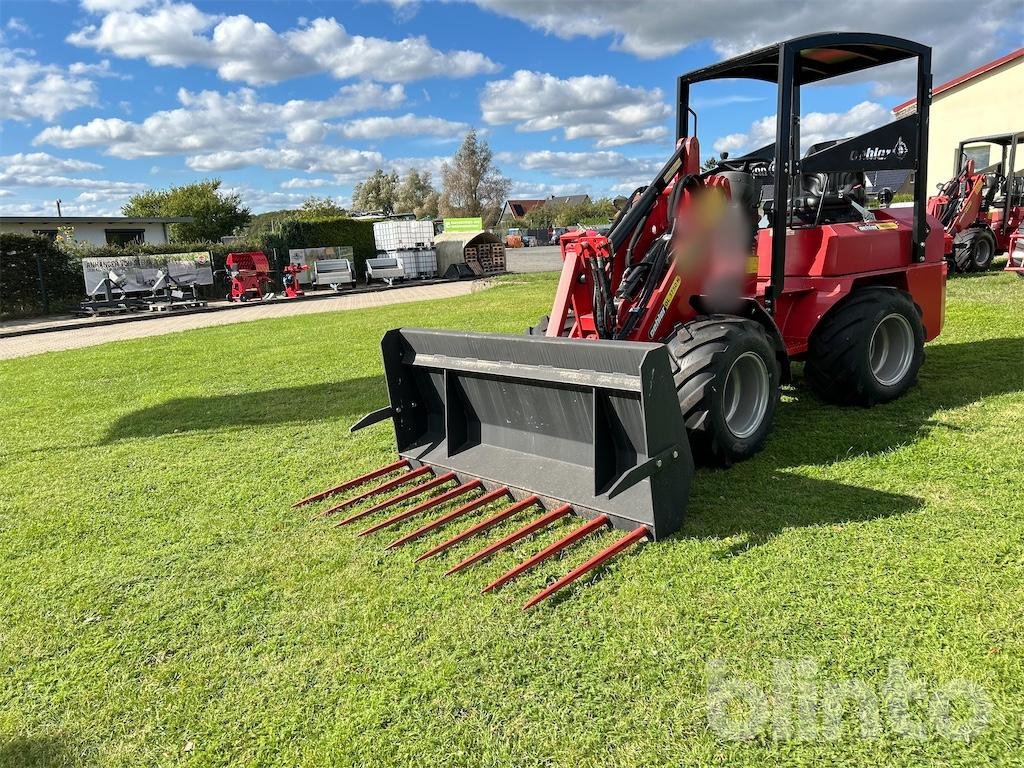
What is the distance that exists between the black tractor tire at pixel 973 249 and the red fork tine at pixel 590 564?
13713mm

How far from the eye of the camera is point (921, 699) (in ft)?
7.84

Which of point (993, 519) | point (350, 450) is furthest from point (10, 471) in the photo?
point (993, 519)

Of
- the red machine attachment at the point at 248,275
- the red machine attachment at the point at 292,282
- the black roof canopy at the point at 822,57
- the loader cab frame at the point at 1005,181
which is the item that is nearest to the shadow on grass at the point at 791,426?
the black roof canopy at the point at 822,57

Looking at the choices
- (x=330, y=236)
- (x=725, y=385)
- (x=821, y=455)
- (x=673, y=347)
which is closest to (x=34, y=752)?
(x=673, y=347)

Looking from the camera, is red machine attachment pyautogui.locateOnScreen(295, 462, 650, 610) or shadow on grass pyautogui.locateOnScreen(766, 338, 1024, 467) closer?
red machine attachment pyautogui.locateOnScreen(295, 462, 650, 610)

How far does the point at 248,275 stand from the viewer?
2178 centimetres

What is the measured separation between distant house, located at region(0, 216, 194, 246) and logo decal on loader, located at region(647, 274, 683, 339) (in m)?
30.8

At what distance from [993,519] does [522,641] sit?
2.46 meters

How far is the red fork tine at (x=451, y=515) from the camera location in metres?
3.73

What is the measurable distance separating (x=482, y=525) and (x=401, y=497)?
2.44 feet

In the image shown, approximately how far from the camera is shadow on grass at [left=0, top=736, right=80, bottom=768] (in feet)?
7.95

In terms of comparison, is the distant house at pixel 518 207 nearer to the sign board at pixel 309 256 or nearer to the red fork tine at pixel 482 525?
the sign board at pixel 309 256

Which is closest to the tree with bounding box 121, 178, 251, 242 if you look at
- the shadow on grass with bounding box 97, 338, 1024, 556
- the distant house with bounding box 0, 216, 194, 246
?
the distant house with bounding box 0, 216, 194, 246

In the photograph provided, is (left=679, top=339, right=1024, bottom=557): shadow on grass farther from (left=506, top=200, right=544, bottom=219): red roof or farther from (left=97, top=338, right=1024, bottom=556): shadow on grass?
(left=506, top=200, right=544, bottom=219): red roof
